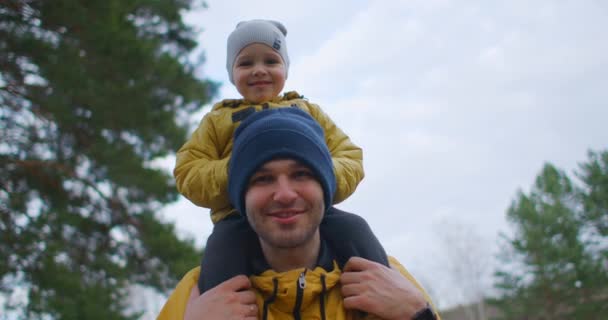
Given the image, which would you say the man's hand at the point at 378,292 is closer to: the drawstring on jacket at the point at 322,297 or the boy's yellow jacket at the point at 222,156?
the drawstring on jacket at the point at 322,297

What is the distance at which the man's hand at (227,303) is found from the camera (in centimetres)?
206

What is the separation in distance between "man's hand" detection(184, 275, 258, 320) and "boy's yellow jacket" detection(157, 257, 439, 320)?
2.5 inches

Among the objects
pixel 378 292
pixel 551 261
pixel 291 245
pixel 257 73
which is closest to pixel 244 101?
pixel 257 73

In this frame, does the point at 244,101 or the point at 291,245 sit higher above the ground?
the point at 244,101

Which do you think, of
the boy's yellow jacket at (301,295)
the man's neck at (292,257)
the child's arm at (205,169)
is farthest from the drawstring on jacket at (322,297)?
the child's arm at (205,169)

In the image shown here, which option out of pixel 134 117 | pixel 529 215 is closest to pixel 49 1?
pixel 134 117

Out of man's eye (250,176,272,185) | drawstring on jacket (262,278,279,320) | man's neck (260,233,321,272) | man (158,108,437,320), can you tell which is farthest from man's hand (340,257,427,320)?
man's eye (250,176,272,185)

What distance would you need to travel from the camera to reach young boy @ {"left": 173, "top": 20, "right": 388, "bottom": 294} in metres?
2.29

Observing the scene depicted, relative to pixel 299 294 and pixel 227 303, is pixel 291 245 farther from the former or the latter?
pixel 227 303

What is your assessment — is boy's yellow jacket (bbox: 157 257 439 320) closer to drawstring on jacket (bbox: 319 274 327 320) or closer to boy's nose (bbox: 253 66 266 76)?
drawstring on jacket (bbox: 319 274 327 320)

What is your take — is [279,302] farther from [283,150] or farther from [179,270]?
[179,270]

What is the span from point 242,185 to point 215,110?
2.20 feet

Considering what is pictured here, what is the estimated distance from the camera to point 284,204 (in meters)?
2.06

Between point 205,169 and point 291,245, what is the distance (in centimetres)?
53
